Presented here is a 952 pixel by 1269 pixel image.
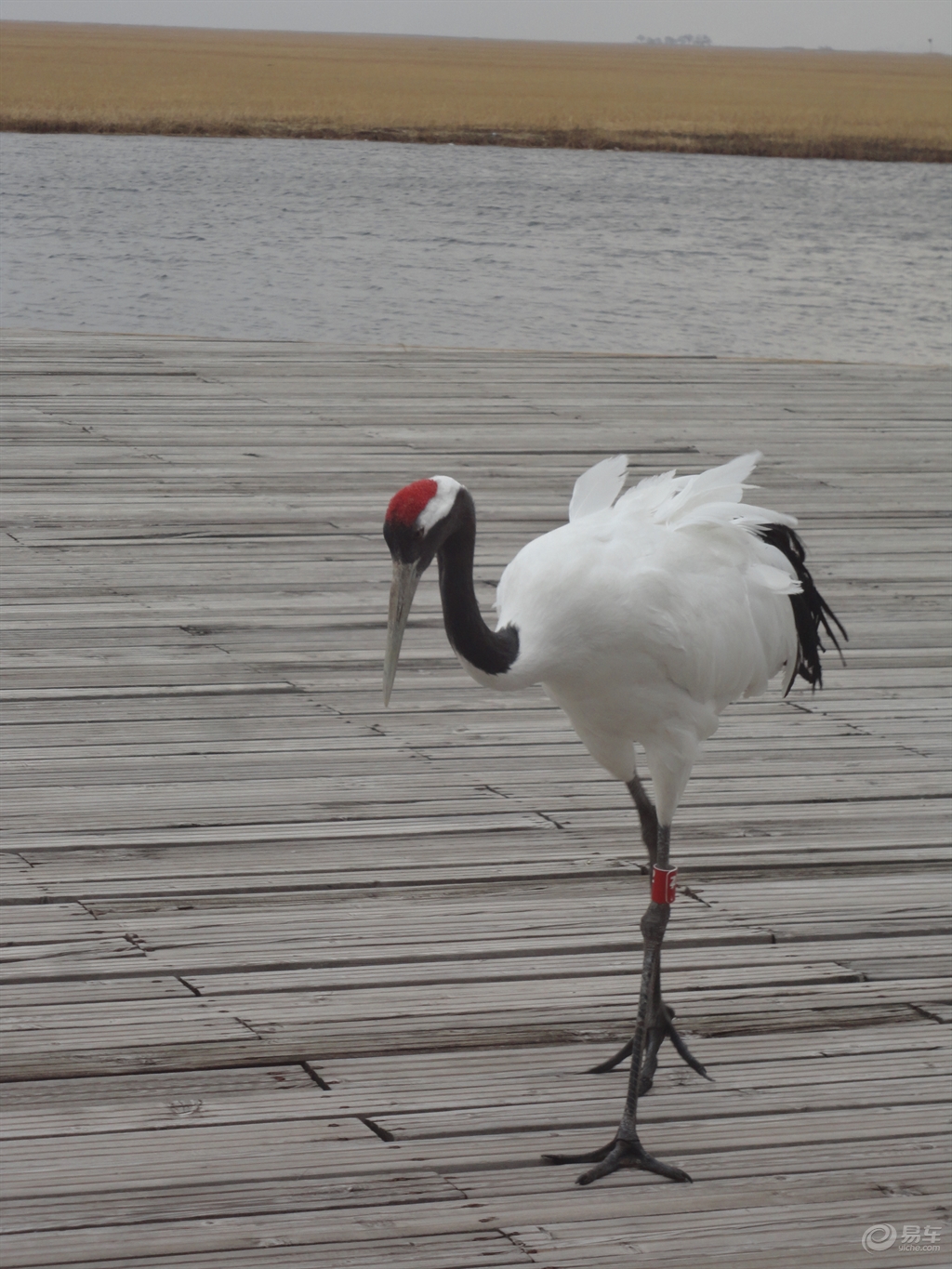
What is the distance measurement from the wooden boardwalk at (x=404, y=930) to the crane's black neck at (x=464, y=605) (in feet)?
Answer: 2.51

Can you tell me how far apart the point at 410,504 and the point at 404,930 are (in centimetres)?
108

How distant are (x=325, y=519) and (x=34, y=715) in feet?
7.25

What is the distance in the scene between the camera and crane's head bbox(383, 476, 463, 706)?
265 cm

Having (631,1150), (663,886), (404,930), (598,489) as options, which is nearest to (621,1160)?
(631,1150)

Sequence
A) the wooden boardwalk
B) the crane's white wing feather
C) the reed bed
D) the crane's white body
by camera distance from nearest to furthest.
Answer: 1. the wooden boardwalk
2. the crane's white body
3. the crane's white wing feather
4. the reed bed

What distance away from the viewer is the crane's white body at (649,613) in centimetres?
281

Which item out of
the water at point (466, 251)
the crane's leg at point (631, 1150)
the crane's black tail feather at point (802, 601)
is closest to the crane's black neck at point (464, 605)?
the crane's leg at point (631, 1150)

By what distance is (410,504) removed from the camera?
2.64 m

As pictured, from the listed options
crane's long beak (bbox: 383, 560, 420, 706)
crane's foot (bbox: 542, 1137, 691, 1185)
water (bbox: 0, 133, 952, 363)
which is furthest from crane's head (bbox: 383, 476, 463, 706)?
water (bbox: 0, 133, 952, 363)

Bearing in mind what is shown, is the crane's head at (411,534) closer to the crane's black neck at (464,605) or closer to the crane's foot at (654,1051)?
the crane's black neck at (464,605)

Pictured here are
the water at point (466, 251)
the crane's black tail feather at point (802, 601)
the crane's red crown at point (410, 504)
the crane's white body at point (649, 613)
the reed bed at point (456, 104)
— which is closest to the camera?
the crane's red crown at point (410, 504)

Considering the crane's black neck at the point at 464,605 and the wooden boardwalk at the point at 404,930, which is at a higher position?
the crane's black neck at the point at 464,605

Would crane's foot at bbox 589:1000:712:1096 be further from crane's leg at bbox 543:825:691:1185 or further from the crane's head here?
the crane's head

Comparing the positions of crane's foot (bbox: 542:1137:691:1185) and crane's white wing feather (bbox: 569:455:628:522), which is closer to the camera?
crane's foot (bbox: 542:1137:691:1185)
